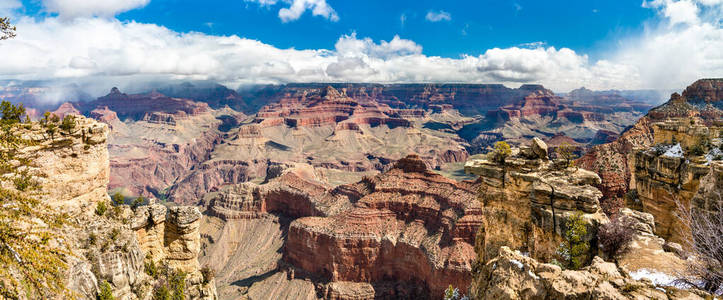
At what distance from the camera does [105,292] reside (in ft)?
61.3

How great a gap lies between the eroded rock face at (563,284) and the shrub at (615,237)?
3975 mm

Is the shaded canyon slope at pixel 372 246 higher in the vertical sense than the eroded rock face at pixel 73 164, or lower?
lower

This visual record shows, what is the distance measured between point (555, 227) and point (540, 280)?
23.2 feet

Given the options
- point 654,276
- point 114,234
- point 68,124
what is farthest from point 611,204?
point 68,124

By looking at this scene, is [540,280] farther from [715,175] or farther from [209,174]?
[209,174]

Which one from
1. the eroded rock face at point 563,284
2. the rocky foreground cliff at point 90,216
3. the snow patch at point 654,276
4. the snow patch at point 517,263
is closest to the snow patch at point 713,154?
the snow patch at point 654,276

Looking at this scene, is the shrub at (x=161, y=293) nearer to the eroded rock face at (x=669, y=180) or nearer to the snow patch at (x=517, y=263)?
the snow patch at (x=517, y=263)

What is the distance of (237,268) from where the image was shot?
67.8 m

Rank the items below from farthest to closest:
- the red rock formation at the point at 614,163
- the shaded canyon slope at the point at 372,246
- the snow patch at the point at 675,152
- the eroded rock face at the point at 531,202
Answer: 1. the shaded canyon slope at the point at 372,246
2. the red rock formation at the point at 614,163
3. the snow patch at the point at 675,152
4. the eroded rock face at the point at 531,202

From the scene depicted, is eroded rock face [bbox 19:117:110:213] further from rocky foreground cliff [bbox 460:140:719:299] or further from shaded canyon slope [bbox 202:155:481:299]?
shaded canyon slope [bbox 202:155:481:299]

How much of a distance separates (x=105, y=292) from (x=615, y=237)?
26.8m

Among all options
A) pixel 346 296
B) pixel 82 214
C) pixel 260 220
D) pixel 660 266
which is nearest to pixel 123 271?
Result: pixel 82 214

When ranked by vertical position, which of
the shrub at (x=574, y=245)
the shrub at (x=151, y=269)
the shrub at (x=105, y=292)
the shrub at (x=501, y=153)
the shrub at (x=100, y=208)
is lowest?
the shrub at (x=151, y=269)

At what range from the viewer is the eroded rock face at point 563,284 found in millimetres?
8617
